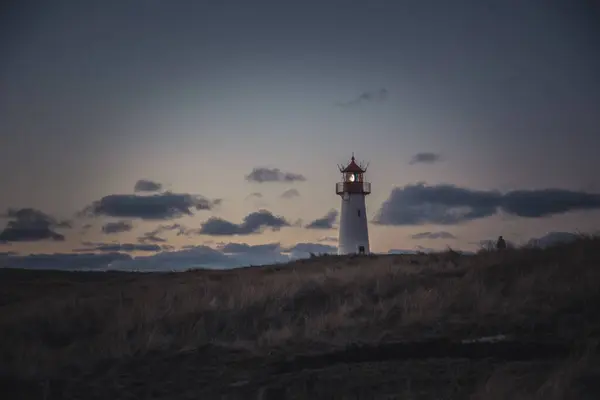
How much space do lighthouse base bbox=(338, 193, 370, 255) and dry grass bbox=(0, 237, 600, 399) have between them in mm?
21097

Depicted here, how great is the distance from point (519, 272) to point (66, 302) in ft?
42.0

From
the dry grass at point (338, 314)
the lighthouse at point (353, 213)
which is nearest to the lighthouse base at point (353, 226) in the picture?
the lighthouse at point (353, 213)

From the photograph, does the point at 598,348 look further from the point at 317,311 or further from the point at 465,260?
the point at 465,260

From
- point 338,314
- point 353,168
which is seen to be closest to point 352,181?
point 353,168

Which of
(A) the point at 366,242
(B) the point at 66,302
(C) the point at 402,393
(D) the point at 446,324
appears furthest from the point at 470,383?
(A) the point at 366,242

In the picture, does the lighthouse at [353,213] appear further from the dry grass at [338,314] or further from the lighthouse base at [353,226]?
the dry grass at [338,314]

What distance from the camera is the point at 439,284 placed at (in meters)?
16.9

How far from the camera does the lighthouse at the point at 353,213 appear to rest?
41031mm

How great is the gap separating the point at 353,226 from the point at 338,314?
27.1 meters

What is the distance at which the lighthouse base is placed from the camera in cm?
4097

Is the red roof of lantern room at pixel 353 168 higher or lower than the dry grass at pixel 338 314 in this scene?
higher

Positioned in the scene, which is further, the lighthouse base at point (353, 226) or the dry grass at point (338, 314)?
the lighthouse base at point (353, 226)

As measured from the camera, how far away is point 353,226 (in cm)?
4141

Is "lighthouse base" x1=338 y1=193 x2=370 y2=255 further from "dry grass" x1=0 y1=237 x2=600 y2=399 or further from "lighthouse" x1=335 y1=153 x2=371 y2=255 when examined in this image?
"dry grass" x1=0 y1=237 x2=600 y2=399
